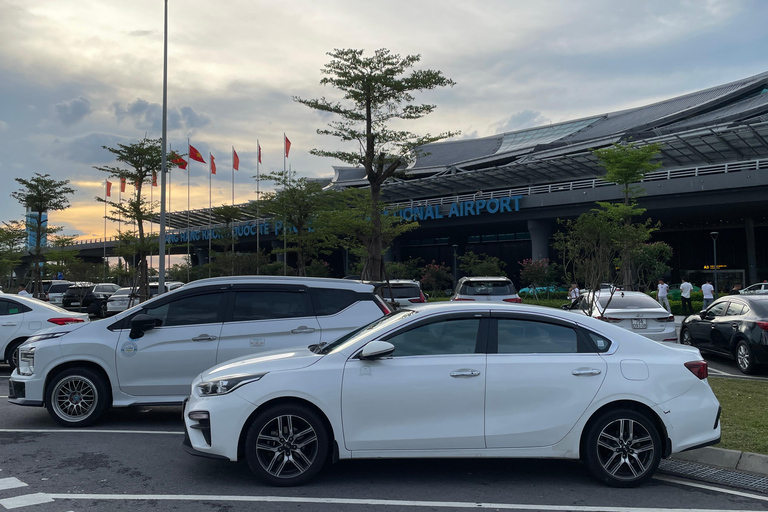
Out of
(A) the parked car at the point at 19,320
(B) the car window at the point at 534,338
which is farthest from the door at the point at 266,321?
(A) the parked car at the point at 19,320

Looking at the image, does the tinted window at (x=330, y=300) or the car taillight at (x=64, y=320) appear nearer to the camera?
the tinted window at (x=330, y=300)

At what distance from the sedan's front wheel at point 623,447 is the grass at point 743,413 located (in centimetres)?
124

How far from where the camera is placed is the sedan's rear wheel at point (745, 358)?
1145cm

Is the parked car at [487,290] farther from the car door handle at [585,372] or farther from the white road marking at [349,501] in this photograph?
the white road marking at [349,501]

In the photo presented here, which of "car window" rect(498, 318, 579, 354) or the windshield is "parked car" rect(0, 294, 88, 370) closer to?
the windshield

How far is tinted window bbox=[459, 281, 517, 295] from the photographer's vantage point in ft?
51.5

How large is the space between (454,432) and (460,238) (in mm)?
61095

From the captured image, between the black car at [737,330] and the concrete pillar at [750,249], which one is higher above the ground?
the concrete pillar at [750,249]

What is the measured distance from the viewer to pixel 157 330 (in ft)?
25.3

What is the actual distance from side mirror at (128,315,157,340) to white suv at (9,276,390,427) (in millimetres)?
12

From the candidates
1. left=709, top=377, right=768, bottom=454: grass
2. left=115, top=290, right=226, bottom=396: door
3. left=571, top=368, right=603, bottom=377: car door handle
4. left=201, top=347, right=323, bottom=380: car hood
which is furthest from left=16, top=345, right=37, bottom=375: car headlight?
left=709, top=377, right=768, bottom=454: grass

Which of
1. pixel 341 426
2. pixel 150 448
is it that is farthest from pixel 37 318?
pixel 341 426

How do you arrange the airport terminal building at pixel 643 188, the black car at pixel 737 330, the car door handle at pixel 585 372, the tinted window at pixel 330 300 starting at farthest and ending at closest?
the airport terminal building at pixel 643 188 < the black car at pixel 737 330 < the tinted window at pixel 330 300 < the car door handle at pixel 585 372

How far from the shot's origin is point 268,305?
797 centimetres
